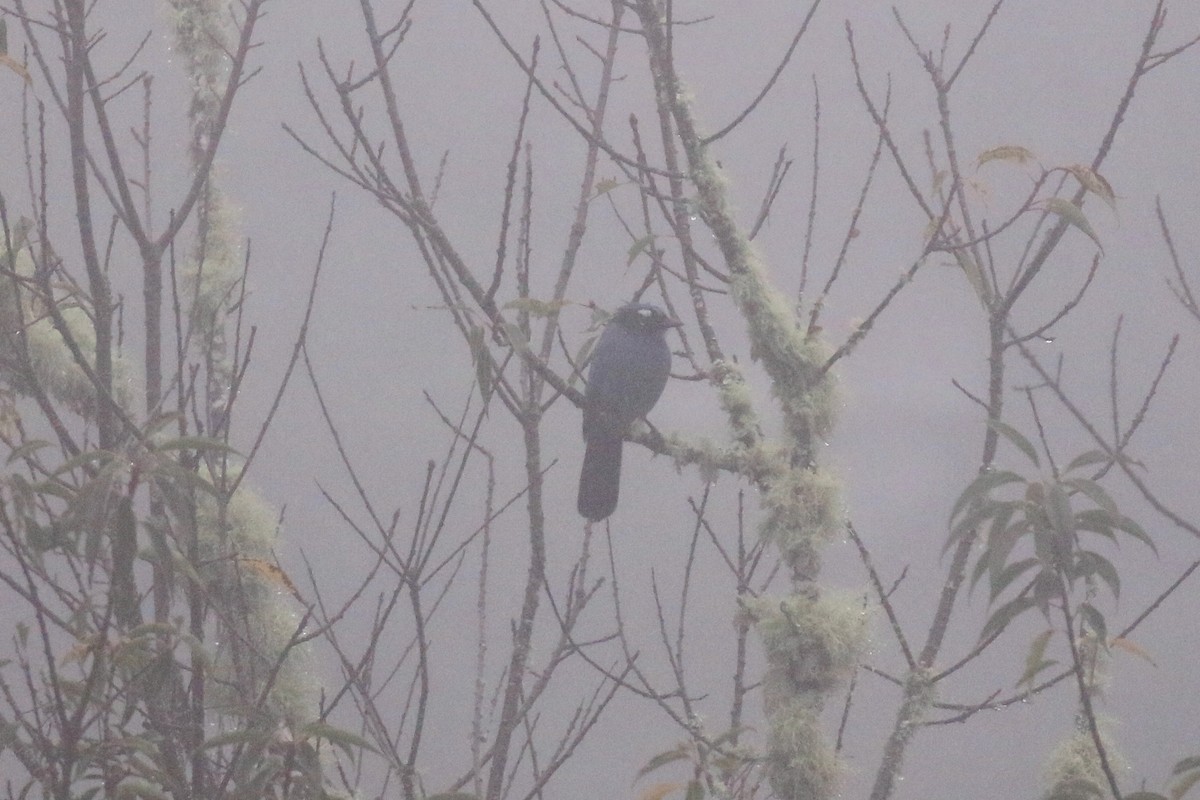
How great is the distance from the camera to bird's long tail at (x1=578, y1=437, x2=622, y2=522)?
2.07m

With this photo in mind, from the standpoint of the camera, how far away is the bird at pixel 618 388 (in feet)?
6.77

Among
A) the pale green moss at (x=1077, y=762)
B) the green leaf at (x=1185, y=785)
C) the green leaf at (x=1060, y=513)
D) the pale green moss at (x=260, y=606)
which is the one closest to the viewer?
the green leaf at (x=1060, y=513)

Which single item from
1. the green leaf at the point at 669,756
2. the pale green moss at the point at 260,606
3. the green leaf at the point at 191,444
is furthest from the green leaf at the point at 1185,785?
the pale green moss at the point at 260,606

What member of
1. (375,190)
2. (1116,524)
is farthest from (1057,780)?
(375,190)

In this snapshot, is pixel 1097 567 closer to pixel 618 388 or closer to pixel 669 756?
pixel 669 756

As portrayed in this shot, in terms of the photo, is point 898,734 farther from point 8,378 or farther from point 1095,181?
point 8,378

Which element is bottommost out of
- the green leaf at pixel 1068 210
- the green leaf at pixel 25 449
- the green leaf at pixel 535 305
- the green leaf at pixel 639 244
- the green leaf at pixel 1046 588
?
the green leaf at pixel 1046 588

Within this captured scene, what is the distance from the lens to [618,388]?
6.86 feet

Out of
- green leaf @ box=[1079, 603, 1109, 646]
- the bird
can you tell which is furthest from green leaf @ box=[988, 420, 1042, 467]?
the bird

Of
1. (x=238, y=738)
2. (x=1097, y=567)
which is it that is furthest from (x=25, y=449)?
(x=1097, y=567)

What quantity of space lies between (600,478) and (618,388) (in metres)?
0.17

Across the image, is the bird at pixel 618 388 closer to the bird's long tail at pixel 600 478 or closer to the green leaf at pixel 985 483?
the bird's long tail at pixel 600 478

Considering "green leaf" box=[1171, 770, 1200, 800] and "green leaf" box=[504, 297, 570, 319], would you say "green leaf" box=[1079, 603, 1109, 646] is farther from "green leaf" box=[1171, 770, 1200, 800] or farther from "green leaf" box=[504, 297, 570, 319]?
"green leaf" box=[504, 297, 570, 319]

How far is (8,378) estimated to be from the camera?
1748 mm
